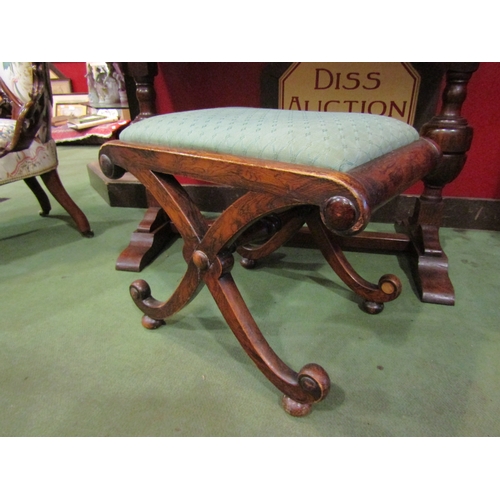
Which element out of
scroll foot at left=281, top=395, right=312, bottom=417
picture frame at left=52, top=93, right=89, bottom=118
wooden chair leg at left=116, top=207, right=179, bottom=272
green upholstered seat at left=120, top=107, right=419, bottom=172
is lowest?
picture frame at left=52, top=93, right=89, bottom=118

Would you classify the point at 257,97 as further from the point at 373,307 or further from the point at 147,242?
the point at 373,307

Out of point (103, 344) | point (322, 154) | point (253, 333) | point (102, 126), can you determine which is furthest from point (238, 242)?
point (102, 126)

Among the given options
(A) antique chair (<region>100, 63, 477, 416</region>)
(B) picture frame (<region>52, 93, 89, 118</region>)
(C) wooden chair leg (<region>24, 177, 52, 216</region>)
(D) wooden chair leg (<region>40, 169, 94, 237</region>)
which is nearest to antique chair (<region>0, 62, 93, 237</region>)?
(D) wooden chair leg (<region>40, 169, 94, 237</region>)

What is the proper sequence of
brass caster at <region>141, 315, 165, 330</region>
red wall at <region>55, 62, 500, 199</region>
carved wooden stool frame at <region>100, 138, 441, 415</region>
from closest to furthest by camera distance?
carved wooden stool frame at <region>100, 138, 441, 415</region> → brass caster at <region>141, 315, 165, 330</region> → red wall at <region>55, 62, 500, 199</region>

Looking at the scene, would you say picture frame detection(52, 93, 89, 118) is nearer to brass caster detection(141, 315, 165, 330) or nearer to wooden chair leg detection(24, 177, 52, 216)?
wooden chair leg detection(24, 177, 52, 216)

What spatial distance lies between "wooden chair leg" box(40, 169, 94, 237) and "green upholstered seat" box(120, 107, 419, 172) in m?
0.67

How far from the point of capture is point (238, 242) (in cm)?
70

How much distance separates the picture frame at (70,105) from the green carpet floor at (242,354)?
2.86 metres

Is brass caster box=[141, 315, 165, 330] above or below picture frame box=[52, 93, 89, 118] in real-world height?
above

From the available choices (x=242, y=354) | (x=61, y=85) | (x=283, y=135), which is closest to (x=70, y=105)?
(x=61, y=85)

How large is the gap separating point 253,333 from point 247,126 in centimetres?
34

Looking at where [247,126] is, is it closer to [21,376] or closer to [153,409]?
[153,409]

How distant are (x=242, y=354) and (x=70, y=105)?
→ 361 cm

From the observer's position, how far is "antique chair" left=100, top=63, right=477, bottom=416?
479 mm
